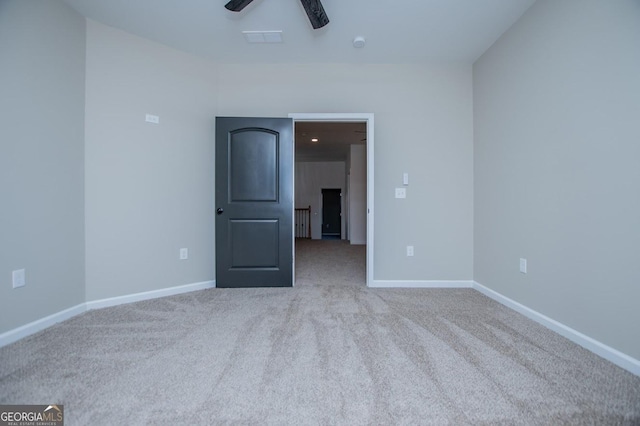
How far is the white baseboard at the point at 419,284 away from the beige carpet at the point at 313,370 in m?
0.68

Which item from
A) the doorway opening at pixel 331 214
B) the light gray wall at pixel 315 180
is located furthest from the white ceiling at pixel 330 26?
the doorway opening at pixel 331 214

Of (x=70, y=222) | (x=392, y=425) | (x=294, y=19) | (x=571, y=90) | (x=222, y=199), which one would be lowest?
(x=392, y=425)

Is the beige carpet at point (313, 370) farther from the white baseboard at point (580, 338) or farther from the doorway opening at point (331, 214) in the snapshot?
the doorway opening at point (331, 214)

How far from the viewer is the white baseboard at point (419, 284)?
3.12 m

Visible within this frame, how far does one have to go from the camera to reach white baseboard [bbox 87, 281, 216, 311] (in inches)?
98.0

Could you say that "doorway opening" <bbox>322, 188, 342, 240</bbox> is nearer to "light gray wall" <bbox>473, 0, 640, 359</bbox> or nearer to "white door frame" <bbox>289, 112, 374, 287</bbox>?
"white door frame" <bbox>289, 112, 374, 287</bbox>

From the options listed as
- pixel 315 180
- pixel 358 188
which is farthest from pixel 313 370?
pixel 315 180

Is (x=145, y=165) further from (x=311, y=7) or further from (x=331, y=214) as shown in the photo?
(x=331, y=214)

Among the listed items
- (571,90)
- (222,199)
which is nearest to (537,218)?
(571,90)

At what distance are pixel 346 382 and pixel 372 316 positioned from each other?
3.04ft

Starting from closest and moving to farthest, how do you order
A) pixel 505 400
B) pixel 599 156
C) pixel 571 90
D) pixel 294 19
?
1. pixel 505 400
2. pixel 599 156
3. pixel 571 90
4. pixel 294 19

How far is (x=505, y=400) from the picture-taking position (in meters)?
1.31

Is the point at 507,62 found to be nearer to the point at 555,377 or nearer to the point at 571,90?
the point at 571,90

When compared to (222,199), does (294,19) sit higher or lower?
higher
